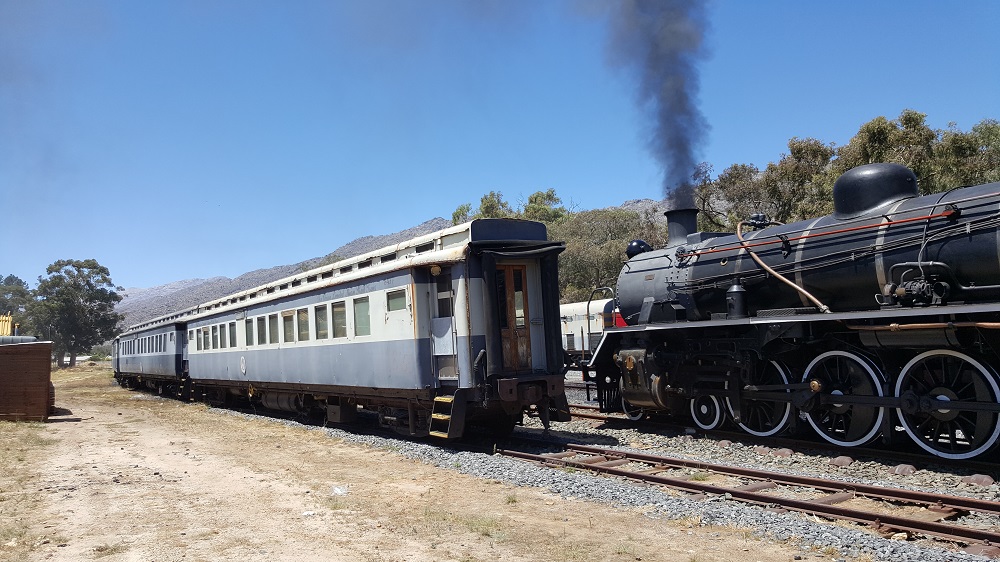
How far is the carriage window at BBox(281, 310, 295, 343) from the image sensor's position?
1546cm

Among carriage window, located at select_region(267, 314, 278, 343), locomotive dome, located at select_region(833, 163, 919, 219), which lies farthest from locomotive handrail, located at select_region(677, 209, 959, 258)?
carriage window, located at select_region(267, 314, 278, 343)

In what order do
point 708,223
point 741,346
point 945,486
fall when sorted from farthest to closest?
point 708,223, point 741,346, point 945,486

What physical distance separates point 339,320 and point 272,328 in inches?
150

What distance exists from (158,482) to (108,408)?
15649 mm

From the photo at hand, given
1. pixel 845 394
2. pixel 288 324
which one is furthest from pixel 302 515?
pixel 288 324

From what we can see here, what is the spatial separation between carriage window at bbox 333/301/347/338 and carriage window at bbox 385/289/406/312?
1.74m

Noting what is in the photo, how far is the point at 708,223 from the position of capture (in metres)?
34.9

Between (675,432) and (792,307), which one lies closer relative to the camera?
(792,307)

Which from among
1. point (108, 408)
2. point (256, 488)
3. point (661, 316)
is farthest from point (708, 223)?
point (256, 488)

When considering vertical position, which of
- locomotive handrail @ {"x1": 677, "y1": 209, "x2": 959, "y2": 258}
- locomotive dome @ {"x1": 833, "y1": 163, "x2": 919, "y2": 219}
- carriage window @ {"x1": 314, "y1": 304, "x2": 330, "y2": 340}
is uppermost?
locomotive dome @ {"x1": 833, "y1": 163, "x2": 919, "y2": 219}

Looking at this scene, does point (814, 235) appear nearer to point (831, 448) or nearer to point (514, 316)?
point (831, 448)

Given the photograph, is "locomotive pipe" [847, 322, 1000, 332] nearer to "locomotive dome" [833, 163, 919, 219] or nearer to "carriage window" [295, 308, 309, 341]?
"locomotive dome" [833, 163, 919, 219]

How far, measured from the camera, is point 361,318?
12.7m

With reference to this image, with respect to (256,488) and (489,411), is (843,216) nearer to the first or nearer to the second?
(489,411)
